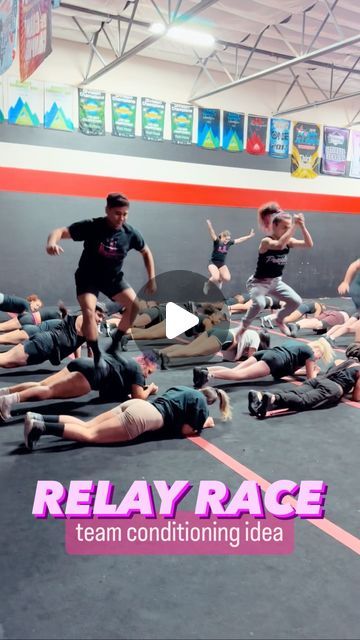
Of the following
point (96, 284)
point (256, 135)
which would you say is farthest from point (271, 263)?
point (256, 135)

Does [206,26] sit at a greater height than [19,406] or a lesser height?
greater

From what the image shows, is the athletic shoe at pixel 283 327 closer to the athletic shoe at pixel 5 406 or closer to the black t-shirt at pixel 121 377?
the black t-shirt at pixel 121 377

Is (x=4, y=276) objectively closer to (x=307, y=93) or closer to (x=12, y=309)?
(x=12, y=309)

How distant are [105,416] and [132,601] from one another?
62.3 inches

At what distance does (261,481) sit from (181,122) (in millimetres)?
8750

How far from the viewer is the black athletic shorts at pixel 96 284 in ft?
14.9

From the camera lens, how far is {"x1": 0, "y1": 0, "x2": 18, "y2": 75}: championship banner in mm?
5008

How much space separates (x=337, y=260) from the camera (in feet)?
40.8

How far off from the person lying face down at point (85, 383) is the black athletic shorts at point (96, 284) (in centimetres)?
69

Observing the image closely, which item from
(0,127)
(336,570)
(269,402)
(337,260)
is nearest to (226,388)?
(269,402)

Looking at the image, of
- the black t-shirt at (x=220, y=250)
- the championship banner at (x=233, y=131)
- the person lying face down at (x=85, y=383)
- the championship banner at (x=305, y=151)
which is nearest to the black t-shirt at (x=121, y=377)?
the person lying face down at (x=85, y=383)

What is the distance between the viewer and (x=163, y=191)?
34.2 feet

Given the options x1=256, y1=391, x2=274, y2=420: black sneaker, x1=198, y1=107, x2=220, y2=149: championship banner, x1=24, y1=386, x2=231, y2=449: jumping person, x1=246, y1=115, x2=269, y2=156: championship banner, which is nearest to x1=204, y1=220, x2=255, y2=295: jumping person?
x1=198, y1=107, x2=220, y2=149: championship banner

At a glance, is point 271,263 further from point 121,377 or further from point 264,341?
point 121,377
